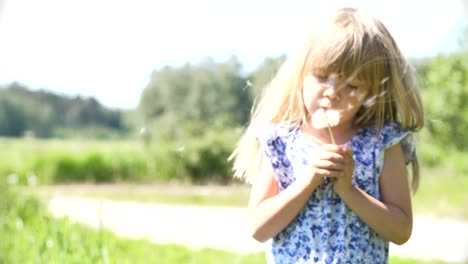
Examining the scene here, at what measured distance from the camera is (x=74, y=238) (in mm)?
3359

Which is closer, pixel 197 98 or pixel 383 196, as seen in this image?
pixel 383 196

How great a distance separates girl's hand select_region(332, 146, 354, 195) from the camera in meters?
1.53

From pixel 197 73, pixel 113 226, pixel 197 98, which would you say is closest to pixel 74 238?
pixel 197 73

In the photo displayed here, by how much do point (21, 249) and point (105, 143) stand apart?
549 centimetres

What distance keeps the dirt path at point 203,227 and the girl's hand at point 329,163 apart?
3.16 metres

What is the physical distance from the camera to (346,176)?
154 centimetres

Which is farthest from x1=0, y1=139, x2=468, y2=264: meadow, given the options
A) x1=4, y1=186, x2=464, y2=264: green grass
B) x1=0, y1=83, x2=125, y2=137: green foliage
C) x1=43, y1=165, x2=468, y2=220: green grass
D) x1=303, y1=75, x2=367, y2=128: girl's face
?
x1=303, y1=75, x2=367, y2=128: girl's face

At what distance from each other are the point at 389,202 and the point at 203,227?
506cm

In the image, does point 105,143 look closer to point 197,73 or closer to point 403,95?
point 197,73

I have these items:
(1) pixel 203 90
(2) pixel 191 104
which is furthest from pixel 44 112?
(1) pixel 203 90

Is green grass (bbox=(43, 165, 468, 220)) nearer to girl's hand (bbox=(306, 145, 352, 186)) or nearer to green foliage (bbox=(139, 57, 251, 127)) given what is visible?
green foliage (bbox=(139, 57, 251, 127))

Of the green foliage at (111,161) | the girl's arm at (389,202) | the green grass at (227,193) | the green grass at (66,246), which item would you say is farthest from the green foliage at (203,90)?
the green grass at (227,193)

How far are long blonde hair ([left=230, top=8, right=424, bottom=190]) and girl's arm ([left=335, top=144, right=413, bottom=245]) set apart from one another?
87 millimetres

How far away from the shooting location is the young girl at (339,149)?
5.23 ft
